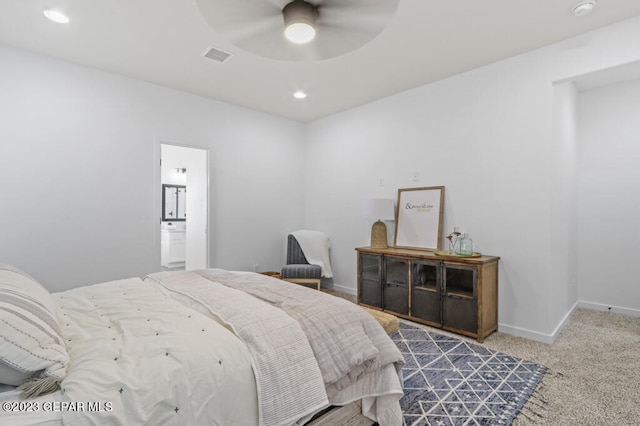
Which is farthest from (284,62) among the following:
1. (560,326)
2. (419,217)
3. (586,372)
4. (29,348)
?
(560,326)

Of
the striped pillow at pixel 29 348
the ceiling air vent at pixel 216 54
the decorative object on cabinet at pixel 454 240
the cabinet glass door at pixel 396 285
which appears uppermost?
the ceiling air vent at pixel 216 54

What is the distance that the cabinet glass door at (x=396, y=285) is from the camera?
3670mm

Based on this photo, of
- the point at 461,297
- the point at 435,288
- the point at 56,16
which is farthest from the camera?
the point at 435,288

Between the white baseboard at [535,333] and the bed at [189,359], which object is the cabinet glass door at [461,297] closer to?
the white baseboard at [535,333]

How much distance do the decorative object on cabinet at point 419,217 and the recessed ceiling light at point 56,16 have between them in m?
3.79

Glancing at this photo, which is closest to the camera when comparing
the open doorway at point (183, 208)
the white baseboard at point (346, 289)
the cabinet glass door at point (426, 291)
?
the cabinet glass door at point (426, 291)

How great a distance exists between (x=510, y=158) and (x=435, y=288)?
1568 mm

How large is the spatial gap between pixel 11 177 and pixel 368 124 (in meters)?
4.15

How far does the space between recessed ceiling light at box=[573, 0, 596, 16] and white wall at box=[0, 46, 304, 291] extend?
396 centimetres

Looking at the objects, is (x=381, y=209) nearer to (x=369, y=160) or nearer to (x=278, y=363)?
(x=369, y=160)

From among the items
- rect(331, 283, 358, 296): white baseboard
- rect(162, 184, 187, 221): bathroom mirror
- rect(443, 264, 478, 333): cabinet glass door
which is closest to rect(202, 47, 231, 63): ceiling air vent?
rect(443, 264, 478, 333): cabinet glass door

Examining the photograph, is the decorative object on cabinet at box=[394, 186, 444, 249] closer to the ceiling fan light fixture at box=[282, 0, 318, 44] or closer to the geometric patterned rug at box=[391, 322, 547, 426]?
the geometric patterned rug at box=[391, 322, 547, 426]

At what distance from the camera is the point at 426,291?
11.4 ft

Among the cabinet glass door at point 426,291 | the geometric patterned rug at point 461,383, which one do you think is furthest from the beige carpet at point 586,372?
the cabinet glass door at point 426,291
